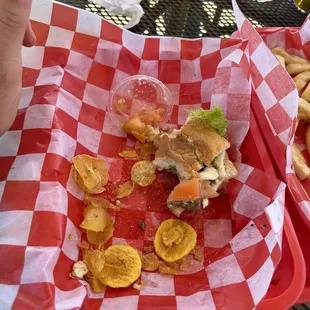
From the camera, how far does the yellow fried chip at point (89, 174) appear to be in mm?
1432

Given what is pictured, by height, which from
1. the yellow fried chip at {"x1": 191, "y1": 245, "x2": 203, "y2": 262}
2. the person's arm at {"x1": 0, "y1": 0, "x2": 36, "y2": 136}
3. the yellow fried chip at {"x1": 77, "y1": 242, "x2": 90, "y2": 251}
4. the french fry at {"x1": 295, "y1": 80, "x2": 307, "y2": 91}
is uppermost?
the person's arm at {"x1": 0, "y1": 0, "x2": 36, "y2": 136}

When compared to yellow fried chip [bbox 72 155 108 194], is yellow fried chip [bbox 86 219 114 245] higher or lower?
lower

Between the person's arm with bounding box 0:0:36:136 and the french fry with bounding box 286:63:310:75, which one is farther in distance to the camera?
the french fry with bounding box 286:63:310:75

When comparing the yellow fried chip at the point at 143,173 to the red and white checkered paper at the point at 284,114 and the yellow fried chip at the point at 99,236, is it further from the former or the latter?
the red and white checkered paper at the point at 284,114

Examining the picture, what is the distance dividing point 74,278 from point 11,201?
27 centimetres

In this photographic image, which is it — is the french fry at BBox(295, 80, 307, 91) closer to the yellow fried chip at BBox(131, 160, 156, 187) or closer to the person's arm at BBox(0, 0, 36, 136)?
the yellow fried chip at BBox(131, 160, 156, 187)

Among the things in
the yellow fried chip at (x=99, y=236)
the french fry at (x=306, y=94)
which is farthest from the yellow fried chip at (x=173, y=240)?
the french fry at (x=306, y=94)

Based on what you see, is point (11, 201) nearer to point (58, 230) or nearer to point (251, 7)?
point (58, 230)

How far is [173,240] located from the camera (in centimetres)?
138

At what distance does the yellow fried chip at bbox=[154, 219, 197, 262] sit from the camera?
1.37 m

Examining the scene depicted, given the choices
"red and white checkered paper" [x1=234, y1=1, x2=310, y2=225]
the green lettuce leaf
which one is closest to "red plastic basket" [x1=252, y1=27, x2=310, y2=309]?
"red and white checkered paper" [x1=234, y1=1, x2=310, y2=225]

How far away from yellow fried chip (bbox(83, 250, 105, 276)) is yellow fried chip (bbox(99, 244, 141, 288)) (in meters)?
0.02

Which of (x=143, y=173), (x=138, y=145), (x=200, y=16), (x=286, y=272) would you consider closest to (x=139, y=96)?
(x=138, y=145)

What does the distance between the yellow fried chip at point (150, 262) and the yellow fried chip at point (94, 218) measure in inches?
6.0
